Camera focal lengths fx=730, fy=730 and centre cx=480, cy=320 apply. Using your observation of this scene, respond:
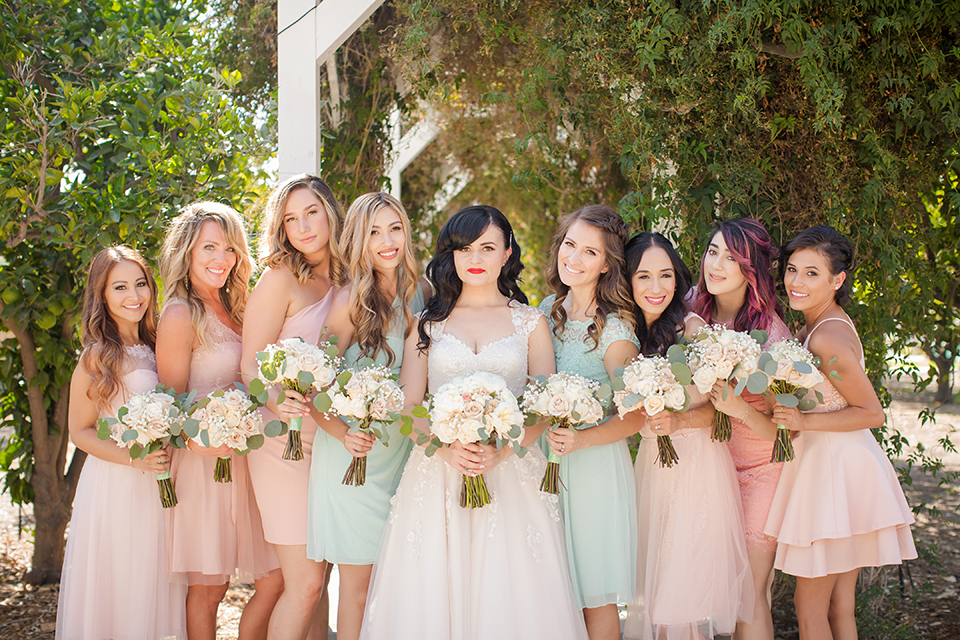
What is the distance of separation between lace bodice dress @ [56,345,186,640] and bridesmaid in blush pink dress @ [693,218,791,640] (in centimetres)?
261

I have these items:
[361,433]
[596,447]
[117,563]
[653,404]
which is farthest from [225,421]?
[653,404]

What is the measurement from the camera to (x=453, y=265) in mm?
3332

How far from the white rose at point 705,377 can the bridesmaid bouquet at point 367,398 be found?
3.83 ft

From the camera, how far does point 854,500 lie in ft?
10.4

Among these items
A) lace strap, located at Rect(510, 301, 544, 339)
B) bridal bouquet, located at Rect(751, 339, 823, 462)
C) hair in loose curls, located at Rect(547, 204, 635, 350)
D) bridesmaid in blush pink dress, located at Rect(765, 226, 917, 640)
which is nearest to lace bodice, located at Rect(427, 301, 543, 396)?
lace strap, located at Rect(510, 301, 544, 339)

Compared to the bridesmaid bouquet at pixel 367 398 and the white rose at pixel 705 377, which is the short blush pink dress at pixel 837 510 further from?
the bridesmaid bouquet at pixel 367 398

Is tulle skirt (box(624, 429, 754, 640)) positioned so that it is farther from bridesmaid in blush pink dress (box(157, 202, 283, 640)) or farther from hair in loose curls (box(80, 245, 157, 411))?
hair in loose curls (box(80, 245, 157, 411))

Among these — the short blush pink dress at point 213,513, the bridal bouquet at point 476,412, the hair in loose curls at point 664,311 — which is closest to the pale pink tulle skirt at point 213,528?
the short blush pink dress at point 213,513

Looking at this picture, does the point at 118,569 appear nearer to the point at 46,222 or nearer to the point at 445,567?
the point at 445,567

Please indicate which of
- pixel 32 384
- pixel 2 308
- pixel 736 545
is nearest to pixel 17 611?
pixel 32 384

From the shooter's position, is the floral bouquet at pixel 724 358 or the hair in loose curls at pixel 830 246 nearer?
the floral bouquet at pixel 724 358

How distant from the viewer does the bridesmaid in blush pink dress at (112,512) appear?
3268 mm

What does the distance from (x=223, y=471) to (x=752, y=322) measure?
2.49m

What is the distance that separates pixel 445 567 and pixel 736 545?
50.3 inches
